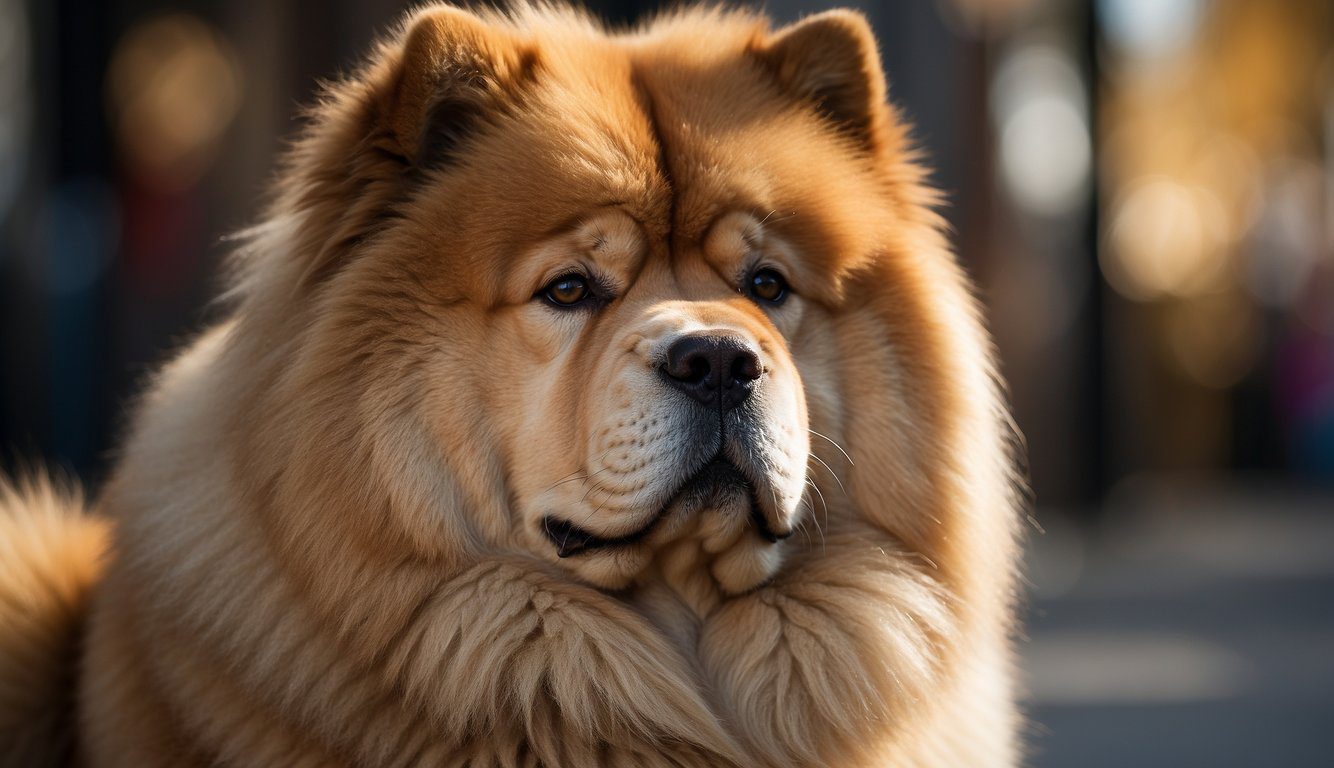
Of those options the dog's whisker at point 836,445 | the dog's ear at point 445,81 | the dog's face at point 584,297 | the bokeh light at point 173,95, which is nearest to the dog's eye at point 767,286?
the dog's face at point 584,297

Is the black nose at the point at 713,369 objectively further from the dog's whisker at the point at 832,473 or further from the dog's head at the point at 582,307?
the dog's whisker at the point at 832,473

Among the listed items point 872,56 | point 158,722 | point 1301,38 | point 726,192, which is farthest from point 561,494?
point 1301,38

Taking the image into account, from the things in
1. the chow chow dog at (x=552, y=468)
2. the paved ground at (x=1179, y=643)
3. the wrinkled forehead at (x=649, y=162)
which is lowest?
the paved ground at (x=1179, y=643)

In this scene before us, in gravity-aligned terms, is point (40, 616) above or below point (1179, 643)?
above

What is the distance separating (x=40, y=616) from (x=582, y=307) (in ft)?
4.77

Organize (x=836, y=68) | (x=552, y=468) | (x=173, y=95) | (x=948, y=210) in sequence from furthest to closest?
(x=948, y=210) → (x=173, y=95) → (x=836, y=68) → (x=552, y=468)

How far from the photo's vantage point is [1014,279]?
9141 mm

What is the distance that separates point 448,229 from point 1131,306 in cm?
851

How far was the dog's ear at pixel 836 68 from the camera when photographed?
3.04 meters

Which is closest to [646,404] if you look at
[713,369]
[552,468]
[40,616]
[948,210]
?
[713,369]

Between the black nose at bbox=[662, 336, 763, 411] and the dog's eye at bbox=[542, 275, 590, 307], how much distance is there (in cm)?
34

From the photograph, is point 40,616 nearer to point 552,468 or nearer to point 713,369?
point 552,468

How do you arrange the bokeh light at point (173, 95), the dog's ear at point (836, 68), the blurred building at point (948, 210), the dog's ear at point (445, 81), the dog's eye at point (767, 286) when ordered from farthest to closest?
the bokeh light at point (173, 95) < the blurred building at point (948, 210) < the dog's ear at point (836, 68) < the dog's eye at point (767, 286) < the dog's ear at point (445, 81)

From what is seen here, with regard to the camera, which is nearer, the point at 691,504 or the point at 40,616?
the point at 691,504
